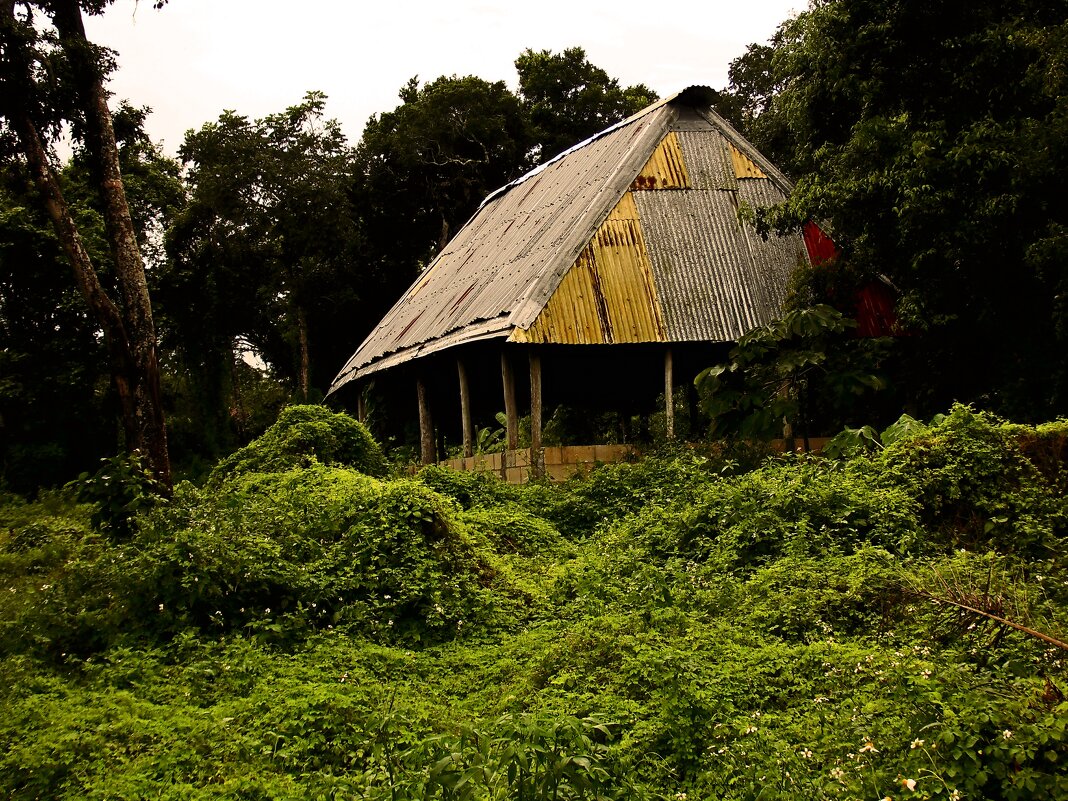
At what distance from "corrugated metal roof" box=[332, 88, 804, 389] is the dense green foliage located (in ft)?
13.1

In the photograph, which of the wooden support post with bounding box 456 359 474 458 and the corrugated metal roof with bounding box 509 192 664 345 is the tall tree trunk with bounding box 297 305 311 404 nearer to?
the wooden support post with bounding box 456 359 474 458

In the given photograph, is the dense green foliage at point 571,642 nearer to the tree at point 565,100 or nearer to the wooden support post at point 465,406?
the wooden support post at point 465,406

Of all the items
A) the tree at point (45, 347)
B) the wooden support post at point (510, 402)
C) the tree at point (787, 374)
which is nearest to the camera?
the tree at point (787, 374)

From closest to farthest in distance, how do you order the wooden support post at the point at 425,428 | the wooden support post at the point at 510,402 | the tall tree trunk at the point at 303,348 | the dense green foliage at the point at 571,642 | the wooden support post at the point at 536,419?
the dense green foliage at the point at 571,642 < the wooden support post at the point at 536,419 < the wooden support post at the point at 510,402 < the wooden support post at the point at 425,428 < the tall tree trunk at the point at 303,348

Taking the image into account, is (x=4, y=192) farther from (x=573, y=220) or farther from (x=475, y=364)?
(x=573, y=220)

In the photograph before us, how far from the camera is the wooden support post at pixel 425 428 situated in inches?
764

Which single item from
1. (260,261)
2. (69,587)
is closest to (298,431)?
(69,587)

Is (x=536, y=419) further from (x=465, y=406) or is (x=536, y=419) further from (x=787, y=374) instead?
(x=787, y=374)

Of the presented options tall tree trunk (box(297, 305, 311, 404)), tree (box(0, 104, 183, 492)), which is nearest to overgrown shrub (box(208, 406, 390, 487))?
tree (box(0, 104, 183, 492))

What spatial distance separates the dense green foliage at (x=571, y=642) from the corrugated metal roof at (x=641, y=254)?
3.99 meters

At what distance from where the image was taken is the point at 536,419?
14.8 meters

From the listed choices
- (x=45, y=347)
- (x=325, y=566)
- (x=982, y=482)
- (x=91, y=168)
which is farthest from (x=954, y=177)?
(x=45, y=347)

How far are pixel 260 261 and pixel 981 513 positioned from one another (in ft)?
84.2

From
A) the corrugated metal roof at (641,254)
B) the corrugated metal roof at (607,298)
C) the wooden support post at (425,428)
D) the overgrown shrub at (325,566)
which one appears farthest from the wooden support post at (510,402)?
the overgrown shrub at (325,566)
